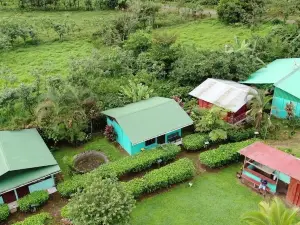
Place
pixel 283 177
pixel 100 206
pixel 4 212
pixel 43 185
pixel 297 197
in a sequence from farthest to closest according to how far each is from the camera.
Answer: pixel 43 185, pixel 283 177, pixel 297 197, pixel 4 212, pixel 100 206

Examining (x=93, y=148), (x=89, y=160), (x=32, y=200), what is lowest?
(x=89, y=160)

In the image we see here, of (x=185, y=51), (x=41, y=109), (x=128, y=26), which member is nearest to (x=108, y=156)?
(x=41, y=109)

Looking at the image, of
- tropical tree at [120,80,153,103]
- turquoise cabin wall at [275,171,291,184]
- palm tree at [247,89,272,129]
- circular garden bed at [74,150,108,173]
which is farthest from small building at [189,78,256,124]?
circular garden bed at [74,150,108,173]

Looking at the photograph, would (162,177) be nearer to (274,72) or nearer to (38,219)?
(38,219)

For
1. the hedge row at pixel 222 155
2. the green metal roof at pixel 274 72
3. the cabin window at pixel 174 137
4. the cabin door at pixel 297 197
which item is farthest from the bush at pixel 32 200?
the green metal roof at pixel 274 72

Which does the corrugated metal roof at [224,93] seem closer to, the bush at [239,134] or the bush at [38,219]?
the bush at [239,134]

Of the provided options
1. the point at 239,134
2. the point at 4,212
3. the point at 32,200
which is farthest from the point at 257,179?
the point at 4,212
